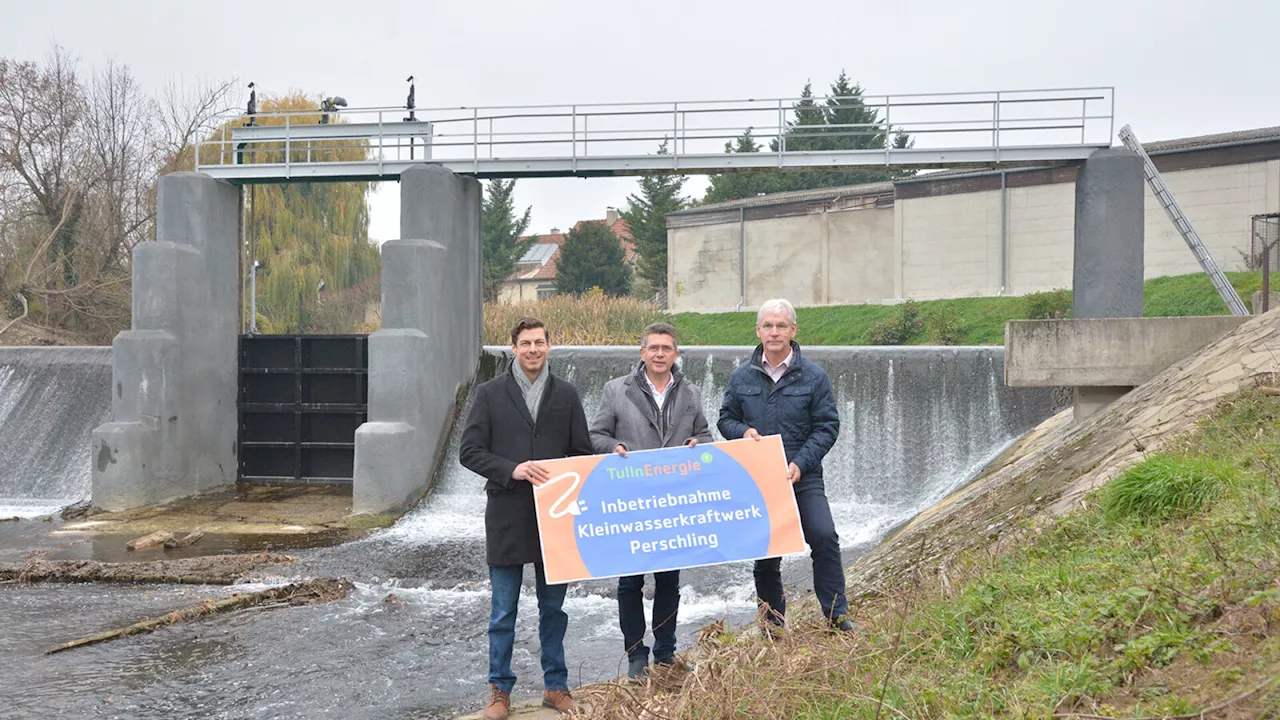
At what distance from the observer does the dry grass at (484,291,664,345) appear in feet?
78.4

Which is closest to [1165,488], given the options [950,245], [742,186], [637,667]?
[637,667]

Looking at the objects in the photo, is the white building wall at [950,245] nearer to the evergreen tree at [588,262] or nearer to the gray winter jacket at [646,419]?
the evergreen tree at [588,262]

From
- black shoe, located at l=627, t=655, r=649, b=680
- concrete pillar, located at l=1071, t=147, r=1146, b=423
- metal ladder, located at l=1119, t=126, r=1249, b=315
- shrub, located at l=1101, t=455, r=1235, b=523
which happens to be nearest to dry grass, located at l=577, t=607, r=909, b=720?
black shoe, located at l=627, t=655, r=649, b=680

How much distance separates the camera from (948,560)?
6398mm

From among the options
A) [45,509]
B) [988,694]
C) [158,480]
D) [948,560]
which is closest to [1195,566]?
[988,694]

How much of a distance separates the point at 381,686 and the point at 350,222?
27464 millimetres

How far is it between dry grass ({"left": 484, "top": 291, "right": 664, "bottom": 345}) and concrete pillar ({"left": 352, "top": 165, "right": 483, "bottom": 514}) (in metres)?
6.24

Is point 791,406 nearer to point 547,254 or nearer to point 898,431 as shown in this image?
point 898,431

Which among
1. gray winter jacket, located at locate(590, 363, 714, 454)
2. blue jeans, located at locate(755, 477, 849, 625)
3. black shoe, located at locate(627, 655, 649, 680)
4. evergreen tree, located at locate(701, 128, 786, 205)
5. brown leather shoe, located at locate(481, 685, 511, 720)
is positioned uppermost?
evergreen tree, located at locate(701, 128, 786, 205)

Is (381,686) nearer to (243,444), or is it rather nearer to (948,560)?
(948,560)

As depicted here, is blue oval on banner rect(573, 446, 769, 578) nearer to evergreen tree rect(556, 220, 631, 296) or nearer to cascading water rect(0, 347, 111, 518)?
cascading water rect(0, 347, 111, 518)

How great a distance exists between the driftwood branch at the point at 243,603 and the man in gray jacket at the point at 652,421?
530cm

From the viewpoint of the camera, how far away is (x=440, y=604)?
1042 cm


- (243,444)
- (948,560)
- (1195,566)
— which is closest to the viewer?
(1195,566)
